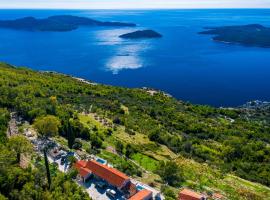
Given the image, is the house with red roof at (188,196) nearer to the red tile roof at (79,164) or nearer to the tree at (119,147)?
the red tile roof at (79,164)

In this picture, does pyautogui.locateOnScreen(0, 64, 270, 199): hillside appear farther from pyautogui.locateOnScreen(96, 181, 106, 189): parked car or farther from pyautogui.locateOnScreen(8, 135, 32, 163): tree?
pyautogui.locateOnScreen(8, 135, 32, 163): tree

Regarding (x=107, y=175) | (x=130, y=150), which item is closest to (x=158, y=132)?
(x=130, y=150)

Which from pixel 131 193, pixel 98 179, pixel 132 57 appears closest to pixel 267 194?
pixel 131 193

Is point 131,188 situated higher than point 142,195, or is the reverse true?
point 142,195

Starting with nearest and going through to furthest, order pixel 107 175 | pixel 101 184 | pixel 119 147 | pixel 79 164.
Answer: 1. pixel 101 184
2. pixel 107 175
3. pixel 79 164
4. pixel 119 147

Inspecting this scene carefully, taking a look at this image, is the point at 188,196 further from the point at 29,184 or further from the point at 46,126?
the point at 46,126

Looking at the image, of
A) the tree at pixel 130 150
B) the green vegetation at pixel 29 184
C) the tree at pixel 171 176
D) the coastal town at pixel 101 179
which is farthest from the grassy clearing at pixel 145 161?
the green vegetation at pixel 29 184
